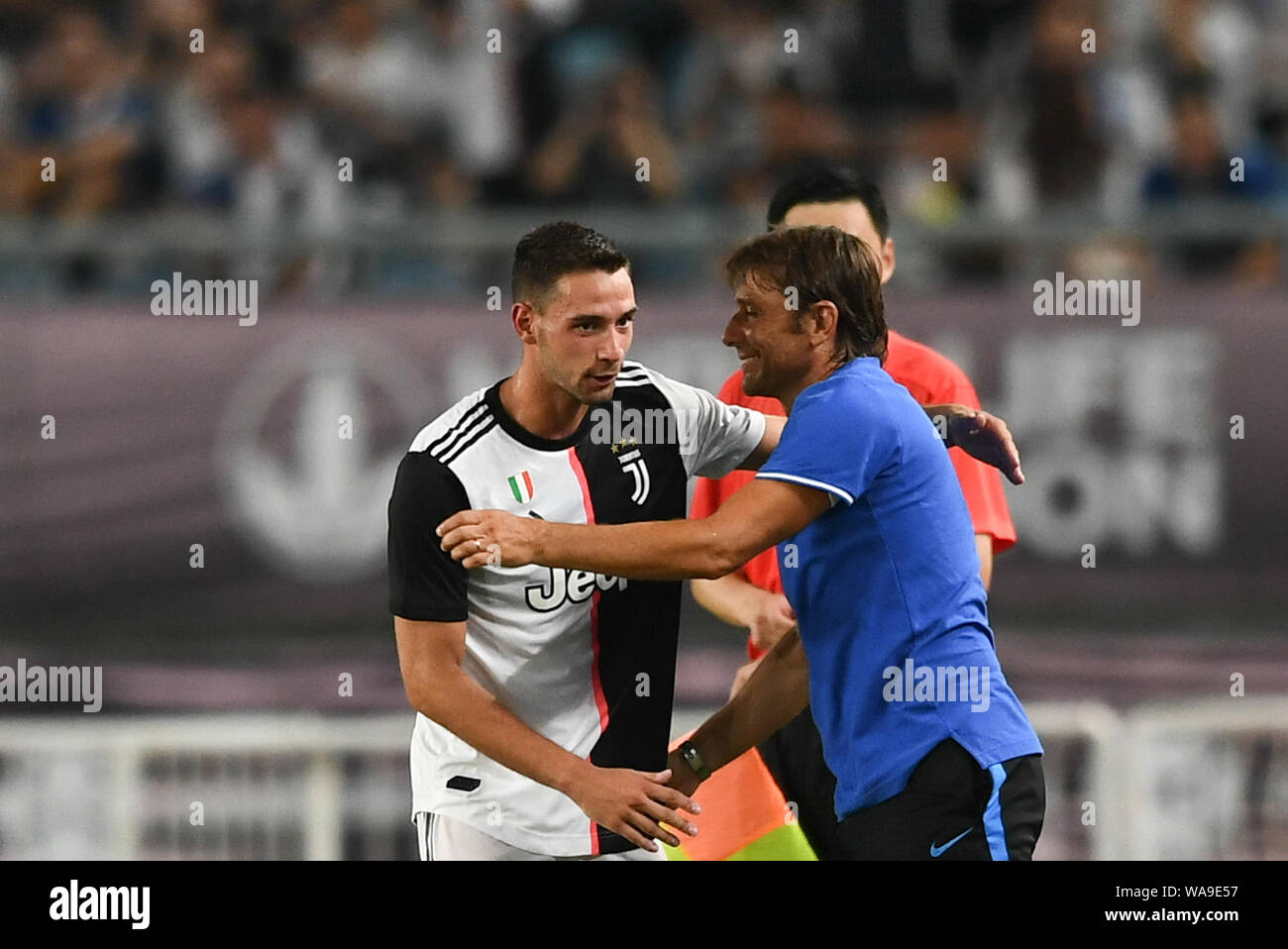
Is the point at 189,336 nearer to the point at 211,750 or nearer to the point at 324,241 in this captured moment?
the point at 324,241

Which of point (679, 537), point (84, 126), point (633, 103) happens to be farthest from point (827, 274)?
point (84, 126)

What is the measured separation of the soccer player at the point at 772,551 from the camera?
5.23 m

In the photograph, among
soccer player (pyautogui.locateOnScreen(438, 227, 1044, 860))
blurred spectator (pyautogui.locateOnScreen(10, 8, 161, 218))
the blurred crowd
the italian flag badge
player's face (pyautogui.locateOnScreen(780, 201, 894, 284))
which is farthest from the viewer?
blurred spectator (pyautogui.locateOnScreen(10, 8, 161, 218))

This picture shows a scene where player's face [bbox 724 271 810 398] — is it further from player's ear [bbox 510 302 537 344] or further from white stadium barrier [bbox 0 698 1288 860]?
white stadium barrier [bbox 0 698 1288 860]

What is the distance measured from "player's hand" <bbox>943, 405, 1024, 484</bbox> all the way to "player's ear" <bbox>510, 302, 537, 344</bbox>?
3.71 feet

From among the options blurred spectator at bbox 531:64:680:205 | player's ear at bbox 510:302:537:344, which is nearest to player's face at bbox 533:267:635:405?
player's ear at bbox 510:302:537:344

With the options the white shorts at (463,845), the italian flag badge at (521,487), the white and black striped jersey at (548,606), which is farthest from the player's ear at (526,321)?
the white shorts at (463,845)

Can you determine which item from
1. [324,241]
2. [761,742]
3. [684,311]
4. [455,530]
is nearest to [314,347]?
[324,241]

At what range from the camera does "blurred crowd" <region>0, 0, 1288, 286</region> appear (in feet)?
30.9

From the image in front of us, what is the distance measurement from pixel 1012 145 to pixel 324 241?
3.36 metres

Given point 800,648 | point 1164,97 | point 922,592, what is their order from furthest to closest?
Result: point 1164,97 → point 800,648 → point 922,592

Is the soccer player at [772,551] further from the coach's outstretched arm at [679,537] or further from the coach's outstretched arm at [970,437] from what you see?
the coach's outstretched arm at [679,537]

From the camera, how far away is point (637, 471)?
4715 millimetres

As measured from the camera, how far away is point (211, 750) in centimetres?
765
